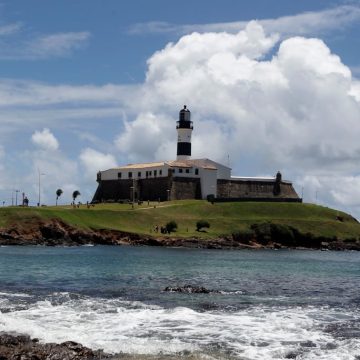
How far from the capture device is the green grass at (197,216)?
12238 cm

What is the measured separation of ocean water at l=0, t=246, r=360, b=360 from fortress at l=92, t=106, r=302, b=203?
91.4 metres

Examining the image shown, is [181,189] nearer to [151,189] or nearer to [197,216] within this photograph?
[151,189]

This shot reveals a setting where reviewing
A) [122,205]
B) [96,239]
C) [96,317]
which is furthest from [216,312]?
[122,205]

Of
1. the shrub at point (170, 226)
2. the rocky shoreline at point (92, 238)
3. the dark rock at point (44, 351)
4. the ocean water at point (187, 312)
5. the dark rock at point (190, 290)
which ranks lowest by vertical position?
the dark rock at point (44, 351)

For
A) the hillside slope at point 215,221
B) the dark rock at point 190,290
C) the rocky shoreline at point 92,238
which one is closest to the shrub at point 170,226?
the hillside slope at point 215,221

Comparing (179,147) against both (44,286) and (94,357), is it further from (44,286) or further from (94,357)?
(94,357)

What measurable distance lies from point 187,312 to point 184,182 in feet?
396

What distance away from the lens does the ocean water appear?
26828mm

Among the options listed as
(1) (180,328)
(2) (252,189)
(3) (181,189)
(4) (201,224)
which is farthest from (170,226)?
(1) (180,328)

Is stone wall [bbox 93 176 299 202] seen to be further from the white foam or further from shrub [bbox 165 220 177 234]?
the white foam

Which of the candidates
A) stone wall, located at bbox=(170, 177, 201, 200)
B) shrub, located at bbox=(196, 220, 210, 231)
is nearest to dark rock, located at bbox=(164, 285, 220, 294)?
shrub, located at bbox=(196, 220, 210, 231)

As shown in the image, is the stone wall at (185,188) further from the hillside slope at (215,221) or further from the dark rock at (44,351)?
the dark rock at (44,351)

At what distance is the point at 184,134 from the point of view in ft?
538

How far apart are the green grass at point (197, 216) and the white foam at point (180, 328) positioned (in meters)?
83.9
